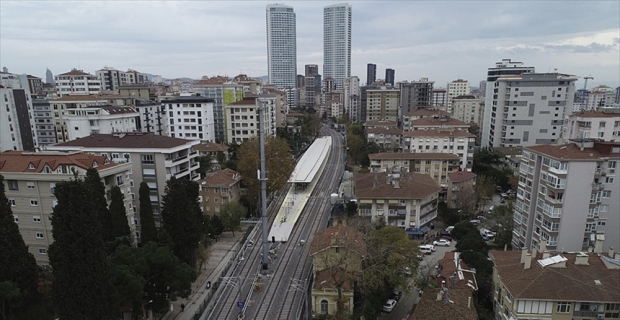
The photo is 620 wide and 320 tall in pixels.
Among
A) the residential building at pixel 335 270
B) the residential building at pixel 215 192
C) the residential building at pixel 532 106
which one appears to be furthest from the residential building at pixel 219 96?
the residential building at pixel 335 270

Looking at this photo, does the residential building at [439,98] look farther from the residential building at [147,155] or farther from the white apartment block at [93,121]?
the residential building at [147,155]

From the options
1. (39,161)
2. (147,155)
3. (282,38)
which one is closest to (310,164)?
(147,155)

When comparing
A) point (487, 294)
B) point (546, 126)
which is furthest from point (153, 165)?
point (546, 126)

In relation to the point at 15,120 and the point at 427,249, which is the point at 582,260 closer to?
the point at 427,249

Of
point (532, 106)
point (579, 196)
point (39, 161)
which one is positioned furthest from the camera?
point (532, 106)

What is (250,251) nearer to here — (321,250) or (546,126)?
(321,250)

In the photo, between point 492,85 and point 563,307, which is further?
point 492,85

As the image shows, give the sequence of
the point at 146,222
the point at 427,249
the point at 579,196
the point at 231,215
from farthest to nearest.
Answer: the point at 231,215
the point at 427,249
the point at 146,222
the point at 579,196
